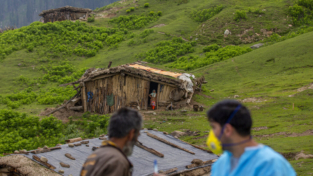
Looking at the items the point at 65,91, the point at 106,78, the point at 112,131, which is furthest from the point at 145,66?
the point at 112,131

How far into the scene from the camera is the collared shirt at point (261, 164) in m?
2.18

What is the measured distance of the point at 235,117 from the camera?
7.86 feet

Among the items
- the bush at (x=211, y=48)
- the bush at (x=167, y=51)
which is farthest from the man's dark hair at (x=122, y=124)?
the bush at (x=211, y=48)

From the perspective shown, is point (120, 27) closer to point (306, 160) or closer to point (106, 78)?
point (106, 78)

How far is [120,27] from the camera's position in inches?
1566

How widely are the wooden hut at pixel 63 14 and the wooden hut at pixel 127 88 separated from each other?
2571 cm

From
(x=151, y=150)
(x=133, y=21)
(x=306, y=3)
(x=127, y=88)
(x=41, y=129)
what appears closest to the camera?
(x=151, y=150)

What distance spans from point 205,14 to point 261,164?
125ft

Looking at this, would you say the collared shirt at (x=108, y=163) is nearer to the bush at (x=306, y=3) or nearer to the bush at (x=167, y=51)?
the bush at (x=167, y=51)

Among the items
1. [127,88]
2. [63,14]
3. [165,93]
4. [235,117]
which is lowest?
[165,93]

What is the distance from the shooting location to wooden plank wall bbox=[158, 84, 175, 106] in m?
16.2

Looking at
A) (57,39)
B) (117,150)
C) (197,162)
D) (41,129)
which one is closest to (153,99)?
(41,129)

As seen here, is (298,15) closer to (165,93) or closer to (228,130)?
(165,93)

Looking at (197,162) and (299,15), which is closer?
(197,162)
